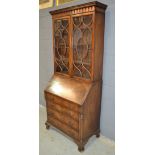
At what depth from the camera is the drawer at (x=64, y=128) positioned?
7.08 feet

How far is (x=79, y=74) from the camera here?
2291 mm

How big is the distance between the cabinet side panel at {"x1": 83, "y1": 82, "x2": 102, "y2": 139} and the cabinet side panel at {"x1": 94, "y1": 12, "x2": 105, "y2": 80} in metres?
0.17

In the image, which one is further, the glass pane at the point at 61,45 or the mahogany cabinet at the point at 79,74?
the glass pane at the point at 61,45

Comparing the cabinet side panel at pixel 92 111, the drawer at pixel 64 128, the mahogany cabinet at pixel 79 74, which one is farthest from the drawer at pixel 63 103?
the drawer at pixel 64 128

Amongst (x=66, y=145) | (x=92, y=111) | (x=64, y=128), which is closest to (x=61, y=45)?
(x=92, y=111)

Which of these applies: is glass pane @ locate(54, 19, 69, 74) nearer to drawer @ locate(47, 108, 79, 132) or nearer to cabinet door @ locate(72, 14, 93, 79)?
cabinet door @ locate(72, 14, 93, 79)

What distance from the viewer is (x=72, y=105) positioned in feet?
6.83

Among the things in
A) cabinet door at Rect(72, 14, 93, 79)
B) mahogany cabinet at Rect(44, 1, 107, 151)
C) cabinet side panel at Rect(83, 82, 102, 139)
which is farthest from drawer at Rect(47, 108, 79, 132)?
cabinet door at Rect(72, 14, 93, 79)

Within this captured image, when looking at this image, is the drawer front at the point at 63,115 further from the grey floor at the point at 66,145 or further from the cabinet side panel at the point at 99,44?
the cabinet side panel at the point at 99,44

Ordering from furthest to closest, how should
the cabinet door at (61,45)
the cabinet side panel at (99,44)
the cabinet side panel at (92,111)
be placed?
the cabinet door at (61,45) → the cabinet side panel at (92,111) → the cabinet side panel at (99,44)

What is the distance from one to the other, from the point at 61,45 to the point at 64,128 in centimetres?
127
